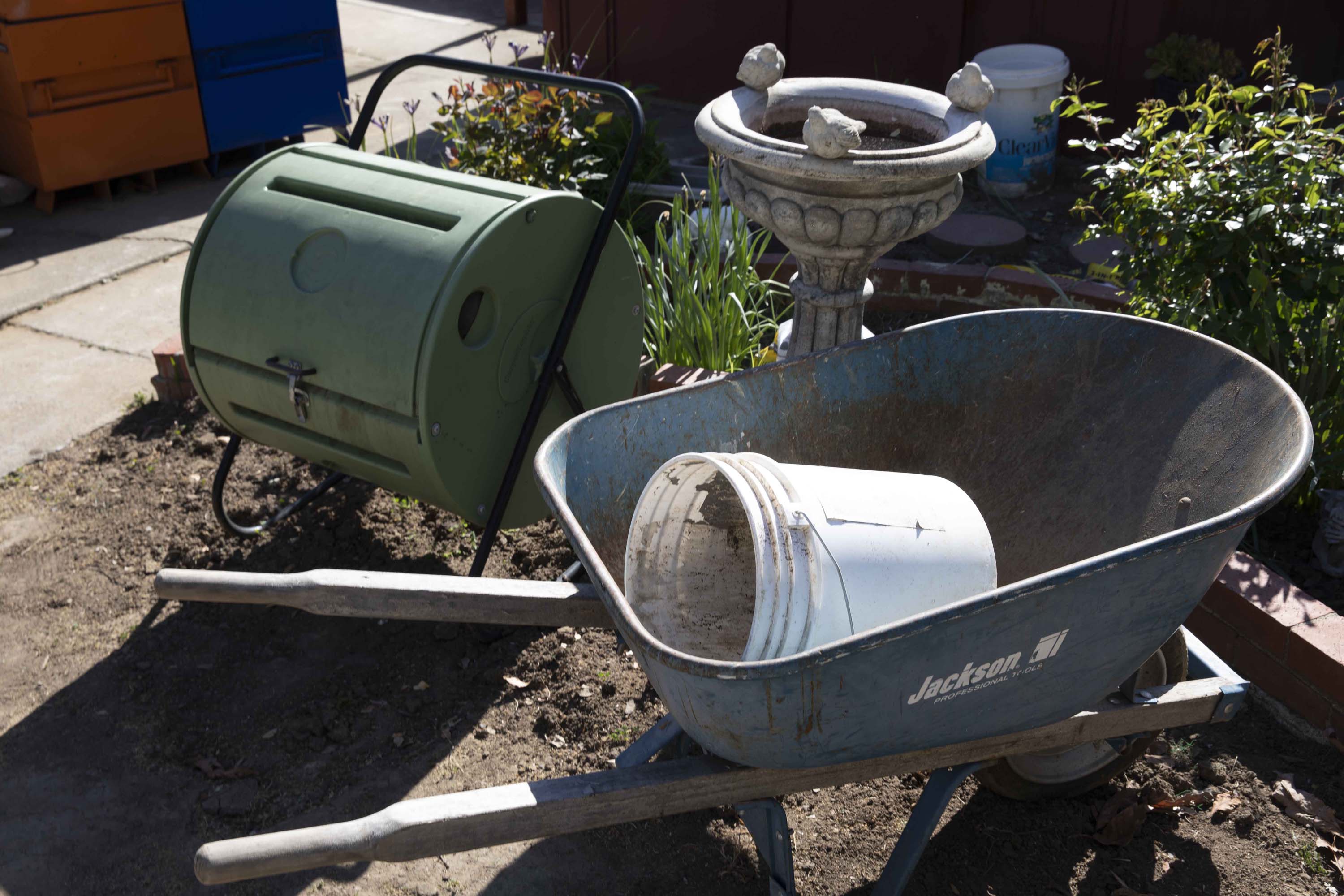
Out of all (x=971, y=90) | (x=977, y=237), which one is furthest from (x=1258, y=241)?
(x=977, y=237)

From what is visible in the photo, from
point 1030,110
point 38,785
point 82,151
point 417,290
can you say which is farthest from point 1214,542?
point 82,151

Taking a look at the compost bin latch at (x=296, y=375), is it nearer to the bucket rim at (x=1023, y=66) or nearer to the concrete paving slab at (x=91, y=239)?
the concrete paving slab at (x=91, y=239)

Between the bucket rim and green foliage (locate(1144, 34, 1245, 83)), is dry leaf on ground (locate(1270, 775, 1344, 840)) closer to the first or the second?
the bucket rim

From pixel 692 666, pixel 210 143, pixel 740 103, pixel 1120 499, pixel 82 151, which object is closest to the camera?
pixel 692 666

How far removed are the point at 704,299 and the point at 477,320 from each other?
132cm

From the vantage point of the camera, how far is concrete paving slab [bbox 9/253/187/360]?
4633 mm

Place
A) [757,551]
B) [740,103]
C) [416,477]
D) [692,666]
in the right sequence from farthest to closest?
[740,103]
[416,477]
[757,551]
[692,666]

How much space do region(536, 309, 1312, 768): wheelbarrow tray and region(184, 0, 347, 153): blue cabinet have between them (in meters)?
4.39

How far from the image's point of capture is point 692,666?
1606 millimetres

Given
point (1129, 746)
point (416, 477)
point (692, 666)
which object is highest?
point (692, 666)

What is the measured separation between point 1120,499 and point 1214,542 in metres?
0.60

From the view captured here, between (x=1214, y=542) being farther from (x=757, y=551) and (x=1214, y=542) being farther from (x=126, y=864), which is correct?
(x=126, y=864)

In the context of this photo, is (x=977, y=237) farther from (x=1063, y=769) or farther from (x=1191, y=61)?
(x=1063, y=769)

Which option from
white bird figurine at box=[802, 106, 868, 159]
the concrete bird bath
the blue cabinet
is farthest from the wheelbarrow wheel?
the blue cabinet
